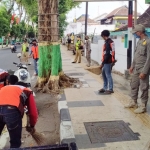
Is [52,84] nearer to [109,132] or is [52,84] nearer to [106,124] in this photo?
[106,124]

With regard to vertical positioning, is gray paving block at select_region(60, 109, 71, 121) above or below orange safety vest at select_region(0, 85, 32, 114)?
below

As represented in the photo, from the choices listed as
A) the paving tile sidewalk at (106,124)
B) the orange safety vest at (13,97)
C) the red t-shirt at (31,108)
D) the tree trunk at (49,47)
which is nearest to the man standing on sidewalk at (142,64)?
the paving tile sidewalk at (106,124)

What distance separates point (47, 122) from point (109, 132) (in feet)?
5.46

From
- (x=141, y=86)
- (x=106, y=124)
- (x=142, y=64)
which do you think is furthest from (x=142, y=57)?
(x=106, y=124)

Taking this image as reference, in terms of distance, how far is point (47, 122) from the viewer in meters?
5.98

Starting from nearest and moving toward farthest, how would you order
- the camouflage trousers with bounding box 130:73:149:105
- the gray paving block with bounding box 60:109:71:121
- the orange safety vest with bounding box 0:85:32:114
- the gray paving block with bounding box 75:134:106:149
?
the orange safety vest with bounding box 0:85:32:114 → the gray paving block with bounding box 75:134:106:149 → the gray paving block with bounding box 60:109:71:121 → the camouflage trousers with bounding box 130:73:149:105

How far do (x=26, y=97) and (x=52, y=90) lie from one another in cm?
529

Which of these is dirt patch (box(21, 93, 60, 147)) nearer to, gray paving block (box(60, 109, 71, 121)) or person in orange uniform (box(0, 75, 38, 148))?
gray paving block (box(60, 109, 71, 121))

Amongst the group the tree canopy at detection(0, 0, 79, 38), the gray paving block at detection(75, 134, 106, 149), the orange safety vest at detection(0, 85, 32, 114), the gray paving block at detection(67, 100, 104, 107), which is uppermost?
the tree canopy at detection(0, 0, 79, 38)

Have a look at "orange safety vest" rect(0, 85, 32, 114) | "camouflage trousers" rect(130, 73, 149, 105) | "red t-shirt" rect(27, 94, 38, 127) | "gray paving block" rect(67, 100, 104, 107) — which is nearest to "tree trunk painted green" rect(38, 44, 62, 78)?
"gray paving block" rect(67, 100, 104, 107)

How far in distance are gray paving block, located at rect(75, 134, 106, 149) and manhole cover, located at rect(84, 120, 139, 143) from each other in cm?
9

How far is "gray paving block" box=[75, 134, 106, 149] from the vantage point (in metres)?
4.25

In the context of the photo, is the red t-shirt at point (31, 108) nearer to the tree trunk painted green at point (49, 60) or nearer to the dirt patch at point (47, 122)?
the dirt patch at point (47, 122)

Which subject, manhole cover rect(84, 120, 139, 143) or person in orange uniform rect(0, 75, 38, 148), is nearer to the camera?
person in orange uniform rect(0, 75, 38, 148)
